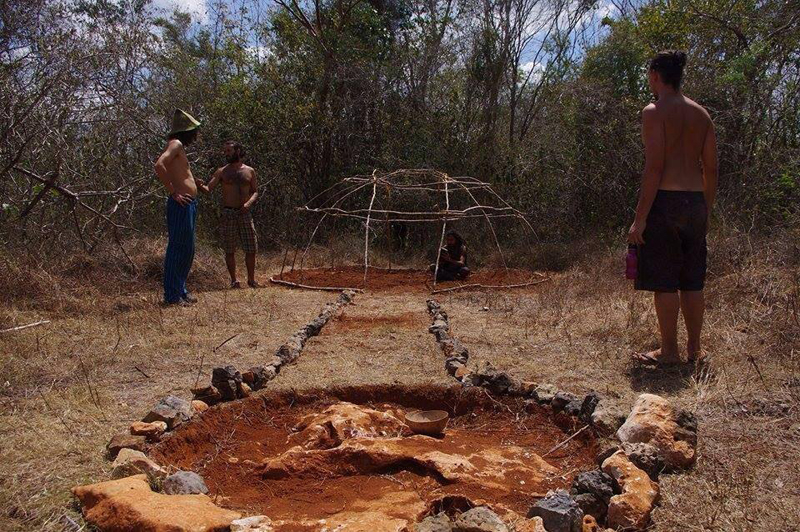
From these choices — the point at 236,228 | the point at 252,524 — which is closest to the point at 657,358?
the point at 252,524

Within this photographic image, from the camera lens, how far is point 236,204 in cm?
825

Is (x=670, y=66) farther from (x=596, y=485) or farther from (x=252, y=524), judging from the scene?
(x=252, y=524)

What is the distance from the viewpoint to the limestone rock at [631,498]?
2439mm

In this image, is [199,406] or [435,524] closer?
[435,524]

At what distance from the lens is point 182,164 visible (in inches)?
267

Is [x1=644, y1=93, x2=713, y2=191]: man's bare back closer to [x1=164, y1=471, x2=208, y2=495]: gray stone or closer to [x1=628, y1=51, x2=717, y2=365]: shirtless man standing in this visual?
[x1=628, y1=51, x2=717, y2=365]: shirtless man standing

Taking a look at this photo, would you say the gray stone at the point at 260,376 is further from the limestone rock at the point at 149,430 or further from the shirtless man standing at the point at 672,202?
the shirtless man standing at the point at 672,202

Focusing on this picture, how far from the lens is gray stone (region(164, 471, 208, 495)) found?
8.86 ft

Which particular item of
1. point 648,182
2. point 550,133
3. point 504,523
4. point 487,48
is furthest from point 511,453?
point 487,48

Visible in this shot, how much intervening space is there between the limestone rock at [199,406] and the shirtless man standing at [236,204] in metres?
4.57

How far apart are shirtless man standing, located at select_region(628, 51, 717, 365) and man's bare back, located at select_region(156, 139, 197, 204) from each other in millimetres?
4438

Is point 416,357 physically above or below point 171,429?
above

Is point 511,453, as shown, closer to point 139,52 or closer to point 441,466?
point 441,466

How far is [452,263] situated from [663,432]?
6.51m
